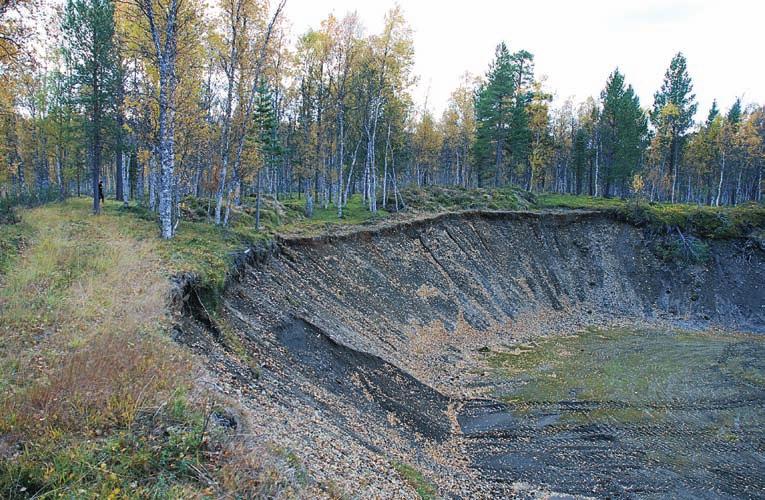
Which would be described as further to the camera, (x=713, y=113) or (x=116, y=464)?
(x=713, y=113)

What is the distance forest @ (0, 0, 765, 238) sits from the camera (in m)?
20.8

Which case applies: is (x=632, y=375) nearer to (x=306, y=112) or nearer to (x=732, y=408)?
(x=732, y=408)

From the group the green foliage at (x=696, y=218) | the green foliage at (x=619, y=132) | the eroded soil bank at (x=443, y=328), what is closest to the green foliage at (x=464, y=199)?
the eroded soil bank at (x=443, y=328)

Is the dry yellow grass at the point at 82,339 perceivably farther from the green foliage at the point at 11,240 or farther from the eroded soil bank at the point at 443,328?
the eroded soil bank at the point at 443,328

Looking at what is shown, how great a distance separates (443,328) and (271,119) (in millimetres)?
16632

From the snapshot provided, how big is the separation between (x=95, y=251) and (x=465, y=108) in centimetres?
4233

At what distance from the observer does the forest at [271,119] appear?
68.2 ft

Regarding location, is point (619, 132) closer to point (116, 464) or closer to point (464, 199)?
point (464, 199)

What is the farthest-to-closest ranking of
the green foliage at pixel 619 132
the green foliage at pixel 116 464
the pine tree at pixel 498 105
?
the green foliage at pixel 619 132 → the pine tree at pixel 498 105 → the green foliage at pixel 116 464

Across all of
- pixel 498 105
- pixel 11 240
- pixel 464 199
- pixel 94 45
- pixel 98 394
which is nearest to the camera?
pixel 98 394

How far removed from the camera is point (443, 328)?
24.6 m

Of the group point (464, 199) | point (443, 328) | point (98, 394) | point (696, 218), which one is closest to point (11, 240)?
point (98, 394)

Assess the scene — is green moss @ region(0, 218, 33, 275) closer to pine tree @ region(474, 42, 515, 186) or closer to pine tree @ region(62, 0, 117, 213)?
pine tree @ region(62, 0, 117, 213)

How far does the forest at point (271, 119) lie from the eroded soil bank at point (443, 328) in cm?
624
